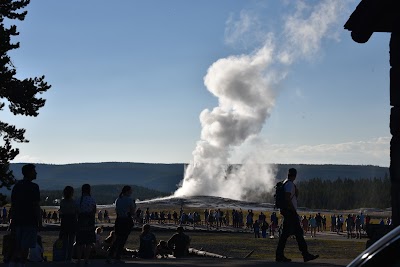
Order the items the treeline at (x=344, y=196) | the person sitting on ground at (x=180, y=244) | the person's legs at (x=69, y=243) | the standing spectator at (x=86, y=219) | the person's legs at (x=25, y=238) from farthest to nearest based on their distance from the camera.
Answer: the treeline at (x=344, y=196), the person sitting on ground at (x=180, y=244), the person's legs at (x=69, y=243), the standing spectator at (x=86, y=219), the person's legs at (x=25, y=238)

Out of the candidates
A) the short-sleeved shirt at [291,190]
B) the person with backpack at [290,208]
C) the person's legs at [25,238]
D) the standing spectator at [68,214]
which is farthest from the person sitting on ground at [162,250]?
the person's legs at [25,238]

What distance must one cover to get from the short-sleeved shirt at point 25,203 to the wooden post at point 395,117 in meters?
5.54

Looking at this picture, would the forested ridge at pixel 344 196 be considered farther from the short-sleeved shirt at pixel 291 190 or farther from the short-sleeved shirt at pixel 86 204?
the short-sleeved shirt at pixel 86 204

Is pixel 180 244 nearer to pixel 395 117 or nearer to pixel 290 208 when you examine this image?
pixel 290 208

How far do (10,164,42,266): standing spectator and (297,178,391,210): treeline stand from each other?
536ft

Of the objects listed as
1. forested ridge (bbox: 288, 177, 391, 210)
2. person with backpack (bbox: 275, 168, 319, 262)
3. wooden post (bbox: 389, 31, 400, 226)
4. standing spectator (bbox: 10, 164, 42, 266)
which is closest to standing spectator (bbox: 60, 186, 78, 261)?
standing spectator (bbox: 10, 164, 42, 266)

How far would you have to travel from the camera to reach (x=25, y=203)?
12.2m

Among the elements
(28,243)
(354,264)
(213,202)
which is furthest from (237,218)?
(213,202)

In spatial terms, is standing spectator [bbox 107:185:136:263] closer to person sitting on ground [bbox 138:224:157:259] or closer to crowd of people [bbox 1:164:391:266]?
crowd of people [bbox 1:164:391:266]

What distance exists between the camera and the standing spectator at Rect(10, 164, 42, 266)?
12172mm

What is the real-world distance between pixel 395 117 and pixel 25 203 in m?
5.96

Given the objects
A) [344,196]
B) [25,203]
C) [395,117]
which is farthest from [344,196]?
[25,203]

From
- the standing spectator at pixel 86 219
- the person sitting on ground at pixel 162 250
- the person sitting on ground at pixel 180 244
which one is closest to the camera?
the standing spectator at pixel 86 219

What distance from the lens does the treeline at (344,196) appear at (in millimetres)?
177625
